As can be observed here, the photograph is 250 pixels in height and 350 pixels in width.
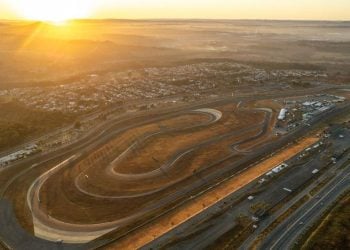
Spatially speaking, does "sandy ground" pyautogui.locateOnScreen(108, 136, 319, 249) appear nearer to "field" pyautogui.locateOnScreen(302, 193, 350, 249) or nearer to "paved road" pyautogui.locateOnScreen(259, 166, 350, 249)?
"paved road" pyautogui.locateOnScreen(259, 166, 350, 249)

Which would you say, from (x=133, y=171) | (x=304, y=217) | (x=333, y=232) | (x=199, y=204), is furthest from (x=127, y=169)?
(x=333, y=232)

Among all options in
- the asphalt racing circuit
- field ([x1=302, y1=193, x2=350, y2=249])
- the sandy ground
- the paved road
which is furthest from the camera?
the asphalt racing circuit

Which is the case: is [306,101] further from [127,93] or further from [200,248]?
[200,248]

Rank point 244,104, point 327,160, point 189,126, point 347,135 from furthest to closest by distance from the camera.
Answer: point 244,104 → point 189,126 → point 347,135 → point 327,160

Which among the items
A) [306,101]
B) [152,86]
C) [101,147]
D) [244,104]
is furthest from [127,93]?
[306,101]

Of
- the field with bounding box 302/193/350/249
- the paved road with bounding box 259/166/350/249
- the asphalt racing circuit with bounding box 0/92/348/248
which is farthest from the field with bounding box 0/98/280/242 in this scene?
the field with bounding box 302/193/350/249
